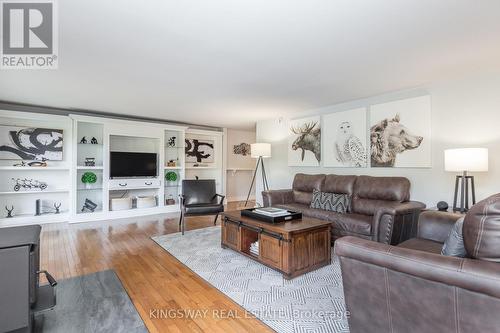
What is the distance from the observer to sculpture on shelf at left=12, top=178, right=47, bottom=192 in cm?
462

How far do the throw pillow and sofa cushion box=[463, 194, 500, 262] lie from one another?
8.14ft

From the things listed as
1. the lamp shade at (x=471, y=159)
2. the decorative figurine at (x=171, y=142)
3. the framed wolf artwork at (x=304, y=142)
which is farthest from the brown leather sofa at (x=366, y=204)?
the decorative figurine at (x=171, y=142)

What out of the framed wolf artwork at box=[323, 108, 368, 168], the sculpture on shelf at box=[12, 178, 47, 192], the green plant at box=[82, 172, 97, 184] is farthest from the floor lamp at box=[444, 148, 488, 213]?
the sculpture on shelf at box=[12, 178, 47, 192]

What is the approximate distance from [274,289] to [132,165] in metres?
4.42

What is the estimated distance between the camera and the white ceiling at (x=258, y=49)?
181cm

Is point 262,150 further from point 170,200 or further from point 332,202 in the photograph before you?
point 170,200

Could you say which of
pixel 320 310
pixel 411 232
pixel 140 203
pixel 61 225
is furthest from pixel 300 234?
pixel 61 225

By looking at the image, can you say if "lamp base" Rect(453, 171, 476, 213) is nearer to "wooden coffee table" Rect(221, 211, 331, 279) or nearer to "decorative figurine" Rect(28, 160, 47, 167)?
"wooden coffee table" Rect(221, 211, 331, 279)

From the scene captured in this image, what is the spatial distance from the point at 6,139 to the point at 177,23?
15.3ft

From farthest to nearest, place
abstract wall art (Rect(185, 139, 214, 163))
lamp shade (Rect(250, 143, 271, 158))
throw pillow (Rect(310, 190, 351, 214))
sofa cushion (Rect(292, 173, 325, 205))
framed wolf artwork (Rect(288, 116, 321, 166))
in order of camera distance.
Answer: abstract wall art (Rect(185, 139, 214, 163)) < lamp shade (Rect(250, 143, 271, 158)) < framed wolf artwork (Rect(288, 116, 321, 166)) < sofa cushion (Rect(292, 173, 325, 205)) < throw pillow (Rect(310, 190, 351, 214))

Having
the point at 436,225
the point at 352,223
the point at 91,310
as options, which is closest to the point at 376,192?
the point at 352,223

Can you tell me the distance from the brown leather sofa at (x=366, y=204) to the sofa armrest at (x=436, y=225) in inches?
17.1

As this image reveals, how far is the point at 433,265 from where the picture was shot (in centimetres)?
112

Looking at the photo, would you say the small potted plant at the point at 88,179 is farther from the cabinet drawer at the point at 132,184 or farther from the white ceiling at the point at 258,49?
the white ceiling at the point at 258,49
